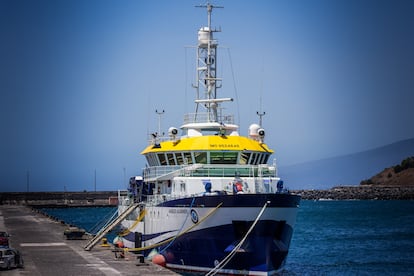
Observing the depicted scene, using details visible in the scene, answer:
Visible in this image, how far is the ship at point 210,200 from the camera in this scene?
122 feet

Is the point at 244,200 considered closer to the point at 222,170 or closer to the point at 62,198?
the point at 222,170

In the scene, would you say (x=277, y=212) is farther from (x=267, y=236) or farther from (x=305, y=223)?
(x=305, y=223)

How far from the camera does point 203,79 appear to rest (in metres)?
46.8

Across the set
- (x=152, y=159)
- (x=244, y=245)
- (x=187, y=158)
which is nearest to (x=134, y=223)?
(x=152, y=159)

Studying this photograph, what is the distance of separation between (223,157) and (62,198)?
121 meters

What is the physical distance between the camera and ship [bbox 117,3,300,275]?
3709 centimetres

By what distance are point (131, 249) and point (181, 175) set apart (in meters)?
6.38

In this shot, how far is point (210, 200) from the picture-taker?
1469 inches

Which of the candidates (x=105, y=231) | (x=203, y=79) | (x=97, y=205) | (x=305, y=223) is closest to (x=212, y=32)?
(x=203, y=79)

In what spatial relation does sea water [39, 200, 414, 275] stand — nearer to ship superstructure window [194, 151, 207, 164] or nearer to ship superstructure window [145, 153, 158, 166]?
ship superstructure window [194, 151, 207, 164]

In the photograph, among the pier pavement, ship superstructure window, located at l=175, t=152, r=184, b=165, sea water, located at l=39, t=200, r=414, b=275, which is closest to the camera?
the pier pavement

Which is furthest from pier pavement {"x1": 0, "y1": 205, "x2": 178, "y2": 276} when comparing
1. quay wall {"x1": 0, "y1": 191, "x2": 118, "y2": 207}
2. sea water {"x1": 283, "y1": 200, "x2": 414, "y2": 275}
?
quay wall {"x1": 0, "y1": 191, "x2": 118, "y2": 207}

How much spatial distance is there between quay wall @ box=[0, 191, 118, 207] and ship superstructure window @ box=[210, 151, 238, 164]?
111 metres

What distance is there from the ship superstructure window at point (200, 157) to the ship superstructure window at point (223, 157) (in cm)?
37
